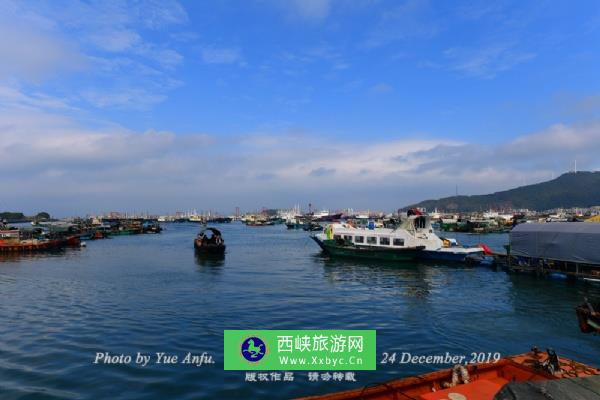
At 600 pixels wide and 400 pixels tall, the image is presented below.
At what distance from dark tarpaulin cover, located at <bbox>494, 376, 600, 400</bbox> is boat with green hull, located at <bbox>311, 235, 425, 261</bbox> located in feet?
132

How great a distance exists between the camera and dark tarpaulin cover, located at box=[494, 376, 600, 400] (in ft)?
19.2

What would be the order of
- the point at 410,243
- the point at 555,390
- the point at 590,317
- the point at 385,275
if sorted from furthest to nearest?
the point at 410,243, the point at 385,275, the point at 590,317, the point at 555,390

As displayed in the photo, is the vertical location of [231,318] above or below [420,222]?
below

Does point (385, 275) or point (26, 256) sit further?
point (26, 256)

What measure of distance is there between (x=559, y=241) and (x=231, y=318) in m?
29.4

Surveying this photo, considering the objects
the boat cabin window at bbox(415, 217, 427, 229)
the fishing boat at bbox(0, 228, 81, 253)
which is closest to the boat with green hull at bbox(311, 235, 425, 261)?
the boat cabin window at bbox(415, 217, 427, 229)

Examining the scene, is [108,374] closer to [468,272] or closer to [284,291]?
[284,291]

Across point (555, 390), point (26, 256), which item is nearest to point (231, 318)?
point (555, 390)

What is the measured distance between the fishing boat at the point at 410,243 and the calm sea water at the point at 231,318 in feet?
16.6

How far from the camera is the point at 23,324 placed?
20.7 meters

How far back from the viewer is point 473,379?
10.4 m

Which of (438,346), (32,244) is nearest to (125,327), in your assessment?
(438,346)

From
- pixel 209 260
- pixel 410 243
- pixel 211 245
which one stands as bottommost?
pixel 209 260

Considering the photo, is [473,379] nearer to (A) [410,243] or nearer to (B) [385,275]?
(B) [385,275]
